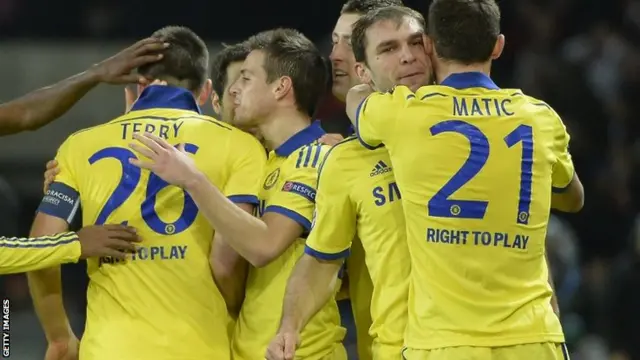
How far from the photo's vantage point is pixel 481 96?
3963 millimetres

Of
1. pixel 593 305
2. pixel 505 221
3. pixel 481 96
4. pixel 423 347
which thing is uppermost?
pixel 481 96

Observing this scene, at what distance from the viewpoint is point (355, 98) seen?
4223 millimetres

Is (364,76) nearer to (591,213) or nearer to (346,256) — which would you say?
(346,256)

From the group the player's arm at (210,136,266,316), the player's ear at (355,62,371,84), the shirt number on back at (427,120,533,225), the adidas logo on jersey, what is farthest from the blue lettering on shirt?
the shirt number on back at (427,120,533,225)

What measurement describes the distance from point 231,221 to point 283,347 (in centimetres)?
46

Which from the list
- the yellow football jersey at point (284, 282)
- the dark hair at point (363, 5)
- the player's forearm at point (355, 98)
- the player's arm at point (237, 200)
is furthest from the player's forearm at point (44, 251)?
the dark hair at point (363, 5)

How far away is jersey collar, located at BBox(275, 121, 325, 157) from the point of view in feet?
15.2

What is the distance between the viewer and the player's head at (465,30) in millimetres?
3953

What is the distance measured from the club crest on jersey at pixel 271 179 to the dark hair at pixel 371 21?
1.67ft

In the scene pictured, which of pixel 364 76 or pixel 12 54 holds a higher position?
pixel 364 76

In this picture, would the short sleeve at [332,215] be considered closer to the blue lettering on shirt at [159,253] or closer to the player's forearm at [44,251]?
the blue lettering on shirt at [159,253]

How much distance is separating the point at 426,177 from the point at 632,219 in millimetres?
5796

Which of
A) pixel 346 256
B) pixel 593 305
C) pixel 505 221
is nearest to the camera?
pixel 505 221

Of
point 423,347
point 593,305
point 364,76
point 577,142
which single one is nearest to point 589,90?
point 577,142
